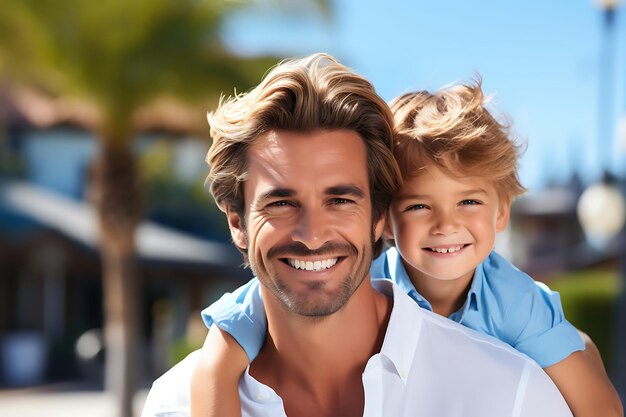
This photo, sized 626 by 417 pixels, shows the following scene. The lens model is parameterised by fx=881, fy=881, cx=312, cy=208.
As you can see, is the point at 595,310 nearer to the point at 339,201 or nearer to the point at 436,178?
the point at 436,178

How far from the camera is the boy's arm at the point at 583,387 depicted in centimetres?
266

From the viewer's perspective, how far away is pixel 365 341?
2.68m

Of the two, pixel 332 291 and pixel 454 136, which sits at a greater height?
pixel 454 136

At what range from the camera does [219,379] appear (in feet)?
8.57

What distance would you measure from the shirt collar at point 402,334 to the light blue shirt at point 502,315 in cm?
28

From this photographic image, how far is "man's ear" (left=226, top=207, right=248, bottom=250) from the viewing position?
2.83m

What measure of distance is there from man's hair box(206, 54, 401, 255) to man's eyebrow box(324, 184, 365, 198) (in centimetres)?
12

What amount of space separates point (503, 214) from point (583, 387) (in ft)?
2.48

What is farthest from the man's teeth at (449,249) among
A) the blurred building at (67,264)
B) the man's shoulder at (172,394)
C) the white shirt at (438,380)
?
the blurred building at (67,264)

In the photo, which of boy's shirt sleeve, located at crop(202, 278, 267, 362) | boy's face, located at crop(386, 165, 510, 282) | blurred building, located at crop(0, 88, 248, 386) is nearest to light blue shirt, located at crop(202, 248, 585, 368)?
boy's shirt sleeve, located at crop(202, 278, 267, 362)

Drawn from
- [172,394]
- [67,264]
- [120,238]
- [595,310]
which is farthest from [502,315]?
[67,264]

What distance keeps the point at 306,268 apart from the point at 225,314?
1.36 ft

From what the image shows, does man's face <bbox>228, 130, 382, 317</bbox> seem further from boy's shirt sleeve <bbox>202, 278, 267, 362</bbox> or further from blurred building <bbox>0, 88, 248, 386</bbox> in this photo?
blurred building <bbox>0, 88, 248, 386</bbox>

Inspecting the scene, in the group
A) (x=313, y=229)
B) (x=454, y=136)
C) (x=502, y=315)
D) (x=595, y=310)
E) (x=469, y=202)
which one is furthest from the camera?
(x=595, y=310)
